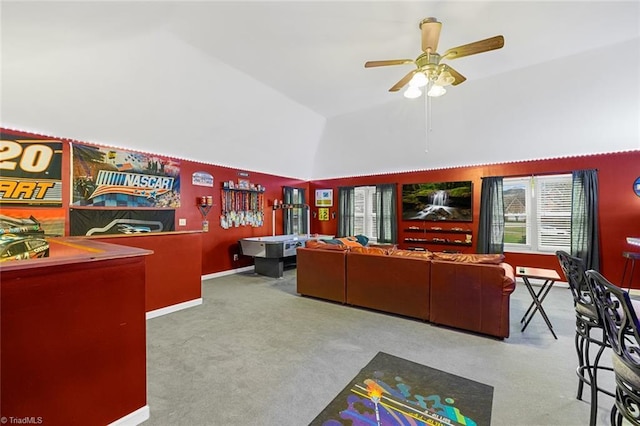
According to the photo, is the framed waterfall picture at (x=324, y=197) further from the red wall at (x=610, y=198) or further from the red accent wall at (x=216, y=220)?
the red wall at (x=610, y=198)

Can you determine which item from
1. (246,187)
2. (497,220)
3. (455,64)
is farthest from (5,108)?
(497,220)

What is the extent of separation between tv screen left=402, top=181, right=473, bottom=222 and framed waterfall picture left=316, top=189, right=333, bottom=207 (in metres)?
2.25

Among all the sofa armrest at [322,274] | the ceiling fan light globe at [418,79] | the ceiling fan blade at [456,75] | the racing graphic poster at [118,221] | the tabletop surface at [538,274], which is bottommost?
the sofa armrest at [322,274]

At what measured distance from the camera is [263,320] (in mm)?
3566

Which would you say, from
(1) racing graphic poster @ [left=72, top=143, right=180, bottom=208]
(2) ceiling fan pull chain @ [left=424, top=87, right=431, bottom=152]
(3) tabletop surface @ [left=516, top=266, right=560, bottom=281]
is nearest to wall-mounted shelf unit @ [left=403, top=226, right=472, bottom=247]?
(2) ceiling fan pull chain @ [left=424, top=87, right=431, bottom=152]

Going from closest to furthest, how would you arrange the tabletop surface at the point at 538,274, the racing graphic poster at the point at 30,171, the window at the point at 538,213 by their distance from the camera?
the tabletop surface at the point at 538,274 → the racing graphic poster at the point at 30,171 → the window at the point at 538,213

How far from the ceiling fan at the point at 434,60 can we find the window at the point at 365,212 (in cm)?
465

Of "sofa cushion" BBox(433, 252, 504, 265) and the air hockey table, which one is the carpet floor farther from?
the air hockey table

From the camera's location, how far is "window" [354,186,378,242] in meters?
7.60

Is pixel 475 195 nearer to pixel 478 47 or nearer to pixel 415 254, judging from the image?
pixel 415 254

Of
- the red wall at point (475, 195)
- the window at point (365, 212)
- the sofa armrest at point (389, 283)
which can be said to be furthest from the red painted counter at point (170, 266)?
the window at point (365, 212)

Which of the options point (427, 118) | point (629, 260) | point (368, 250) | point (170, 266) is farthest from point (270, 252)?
point (629, 260)

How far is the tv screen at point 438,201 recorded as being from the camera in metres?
6.14

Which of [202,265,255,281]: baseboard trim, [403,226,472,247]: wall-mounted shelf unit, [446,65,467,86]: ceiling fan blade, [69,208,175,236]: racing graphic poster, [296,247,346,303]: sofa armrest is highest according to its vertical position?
[446,65,467,86]: ceiling fan blade
